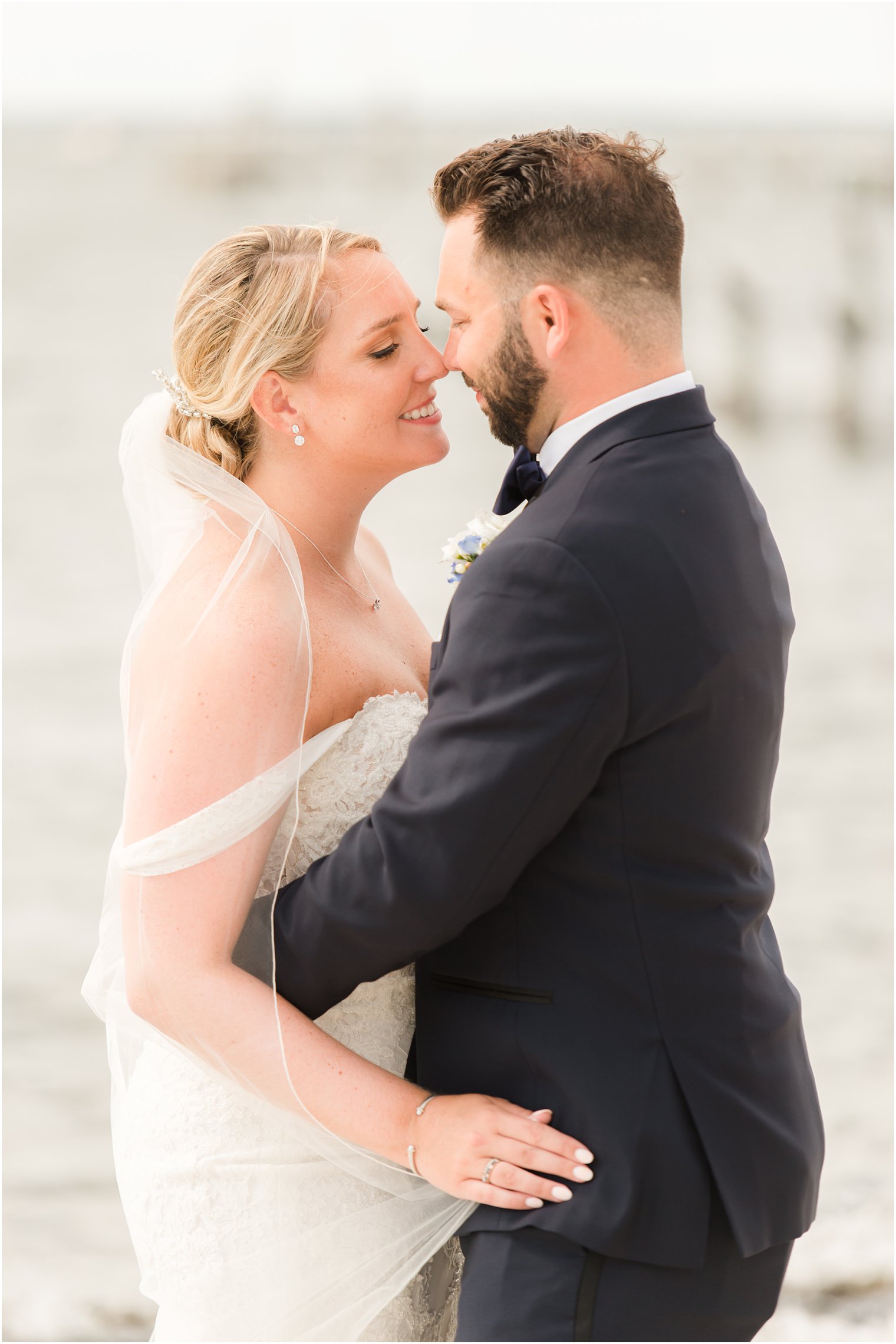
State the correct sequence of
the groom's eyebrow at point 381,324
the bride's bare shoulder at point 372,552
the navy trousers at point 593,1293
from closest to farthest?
the navy trousers at point 593,1293 → the groom's eyebrow at point 381,324 → the bride's bare shoulder at point 372,552

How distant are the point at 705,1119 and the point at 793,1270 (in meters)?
3.39

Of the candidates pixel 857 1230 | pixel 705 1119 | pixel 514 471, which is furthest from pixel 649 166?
pixel 857 1230

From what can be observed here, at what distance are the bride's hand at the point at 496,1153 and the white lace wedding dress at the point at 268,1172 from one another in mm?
301

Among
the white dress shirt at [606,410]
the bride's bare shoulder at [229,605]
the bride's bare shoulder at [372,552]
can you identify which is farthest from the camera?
the bride's bare shoulder at [372,552]

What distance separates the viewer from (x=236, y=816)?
7.26 feet

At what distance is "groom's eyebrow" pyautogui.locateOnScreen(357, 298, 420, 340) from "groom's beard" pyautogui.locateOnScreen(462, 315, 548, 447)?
1.24ft

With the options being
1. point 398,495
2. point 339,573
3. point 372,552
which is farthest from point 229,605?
point 398,495

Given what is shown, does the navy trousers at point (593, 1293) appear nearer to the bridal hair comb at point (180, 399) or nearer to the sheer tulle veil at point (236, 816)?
the sheer tulle veil at point (236, 816)

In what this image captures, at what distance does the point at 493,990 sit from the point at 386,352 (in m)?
1.25

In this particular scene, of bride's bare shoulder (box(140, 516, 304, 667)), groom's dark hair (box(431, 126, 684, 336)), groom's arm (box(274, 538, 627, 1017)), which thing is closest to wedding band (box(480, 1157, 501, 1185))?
groom's arm (box(274, 538, 627, 1017))

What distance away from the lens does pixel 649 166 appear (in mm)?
2201

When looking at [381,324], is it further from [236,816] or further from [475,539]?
[236,816]

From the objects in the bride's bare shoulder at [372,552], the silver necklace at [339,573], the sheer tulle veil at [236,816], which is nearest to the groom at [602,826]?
the sheer tulle veil at [236,816]

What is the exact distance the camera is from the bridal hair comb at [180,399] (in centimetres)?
267
